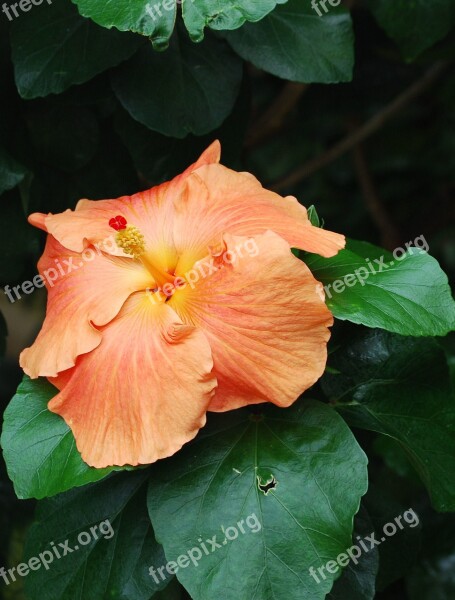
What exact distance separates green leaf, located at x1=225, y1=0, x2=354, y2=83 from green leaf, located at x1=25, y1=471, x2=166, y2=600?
650 millimetres

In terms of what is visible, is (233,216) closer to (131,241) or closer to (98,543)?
(131,241)

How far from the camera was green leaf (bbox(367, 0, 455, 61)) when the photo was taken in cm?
143

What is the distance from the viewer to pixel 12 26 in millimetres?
1264

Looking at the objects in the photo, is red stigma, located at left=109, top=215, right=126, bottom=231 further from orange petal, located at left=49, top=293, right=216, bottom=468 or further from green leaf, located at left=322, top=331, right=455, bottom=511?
green leaf, located at left=322, top=331, right=455, bottom=511

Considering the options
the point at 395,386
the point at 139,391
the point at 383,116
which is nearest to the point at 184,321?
the point at 139,391

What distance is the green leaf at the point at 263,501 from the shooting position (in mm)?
917

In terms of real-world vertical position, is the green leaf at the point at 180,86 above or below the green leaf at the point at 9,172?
below

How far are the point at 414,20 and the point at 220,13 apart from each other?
1.96ft

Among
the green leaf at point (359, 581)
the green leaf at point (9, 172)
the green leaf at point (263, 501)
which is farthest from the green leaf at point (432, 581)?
the green leaf at point (9, 172)

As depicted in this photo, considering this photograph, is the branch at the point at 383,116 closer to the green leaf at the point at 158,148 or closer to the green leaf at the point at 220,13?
the green leaf at the point at 158,148

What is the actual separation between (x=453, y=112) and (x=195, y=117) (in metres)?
1.18

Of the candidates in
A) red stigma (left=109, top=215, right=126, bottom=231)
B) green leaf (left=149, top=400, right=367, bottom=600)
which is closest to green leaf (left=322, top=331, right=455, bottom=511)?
green leaf (left=149, top=400, right=367, bottom=600)

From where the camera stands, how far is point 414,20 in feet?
4.72

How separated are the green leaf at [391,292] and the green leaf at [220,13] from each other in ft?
1.00
